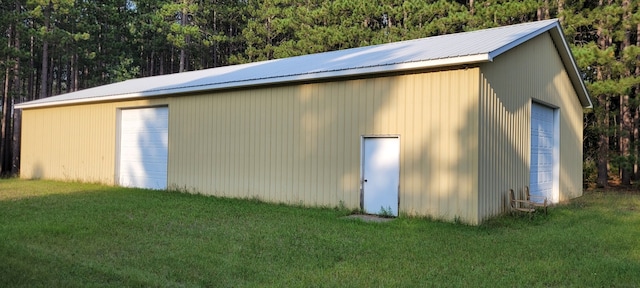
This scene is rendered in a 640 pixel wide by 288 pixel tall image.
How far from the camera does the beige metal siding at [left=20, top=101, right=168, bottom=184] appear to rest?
15.0 m

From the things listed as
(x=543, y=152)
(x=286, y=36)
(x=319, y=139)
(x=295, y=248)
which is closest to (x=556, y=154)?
(x=543, y=152)

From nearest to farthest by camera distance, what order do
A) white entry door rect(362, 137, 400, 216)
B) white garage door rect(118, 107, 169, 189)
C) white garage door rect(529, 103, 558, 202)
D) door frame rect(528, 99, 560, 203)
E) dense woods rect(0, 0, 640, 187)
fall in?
white entry door rect(362, 137, 400, 216)
white garage door rect(529, 103, 558, 202)
door frame rect(528, 99, 560, 203)
white garage door rect(118, 107, 169, 189)
dense woods rect(0, 0, 640, 187)

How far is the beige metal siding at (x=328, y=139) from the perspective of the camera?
8.53m

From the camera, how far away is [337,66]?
10430mm

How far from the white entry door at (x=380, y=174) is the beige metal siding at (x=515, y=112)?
5.50ft

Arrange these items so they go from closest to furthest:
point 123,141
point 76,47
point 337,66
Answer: point 337,66 → point 123,141 → point 76,47

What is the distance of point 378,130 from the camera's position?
9461 mm

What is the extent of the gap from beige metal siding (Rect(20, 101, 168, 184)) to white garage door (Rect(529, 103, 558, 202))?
1081 centimetres

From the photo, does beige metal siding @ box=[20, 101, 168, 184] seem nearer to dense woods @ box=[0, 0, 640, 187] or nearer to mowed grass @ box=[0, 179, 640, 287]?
mowed grass @ box=[0, 179, 640, 287]

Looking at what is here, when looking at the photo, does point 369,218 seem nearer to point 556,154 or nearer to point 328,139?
point 328,139

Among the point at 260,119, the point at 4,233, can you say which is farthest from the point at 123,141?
the point at 4,233

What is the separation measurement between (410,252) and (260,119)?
632 cm

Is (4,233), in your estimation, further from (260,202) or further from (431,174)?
(431,174)

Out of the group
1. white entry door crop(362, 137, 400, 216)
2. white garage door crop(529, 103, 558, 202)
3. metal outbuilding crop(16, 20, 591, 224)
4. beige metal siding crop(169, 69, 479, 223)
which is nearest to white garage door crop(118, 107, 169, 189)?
metal outbuilding crop(16, 20, 591, 224)
